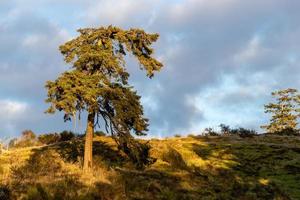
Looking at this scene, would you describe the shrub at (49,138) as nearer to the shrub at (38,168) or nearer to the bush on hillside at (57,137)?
the bush on hillside at (57,137)

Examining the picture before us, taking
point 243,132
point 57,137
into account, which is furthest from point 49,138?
point 243,132

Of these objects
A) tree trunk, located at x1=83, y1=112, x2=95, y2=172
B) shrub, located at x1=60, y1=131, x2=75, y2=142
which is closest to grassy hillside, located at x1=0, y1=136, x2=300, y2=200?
tree trunk, located at x1=83, y1=112, x2=95, y2=172

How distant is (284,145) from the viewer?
3691 centimetres

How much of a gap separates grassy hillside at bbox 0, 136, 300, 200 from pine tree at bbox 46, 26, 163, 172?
82.4 inches

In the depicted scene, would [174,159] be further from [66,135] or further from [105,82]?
[66,135]

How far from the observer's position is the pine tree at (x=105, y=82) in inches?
1052

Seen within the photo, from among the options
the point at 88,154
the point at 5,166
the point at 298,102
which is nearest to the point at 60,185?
the point at 88,154

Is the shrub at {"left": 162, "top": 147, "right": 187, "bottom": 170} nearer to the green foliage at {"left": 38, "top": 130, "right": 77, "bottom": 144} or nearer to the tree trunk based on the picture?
the tree trunk

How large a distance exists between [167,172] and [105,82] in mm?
5904

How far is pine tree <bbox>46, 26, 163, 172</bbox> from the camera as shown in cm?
2672

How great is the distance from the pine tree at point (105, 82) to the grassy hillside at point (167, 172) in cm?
209

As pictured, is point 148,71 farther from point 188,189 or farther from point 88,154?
point 188,189

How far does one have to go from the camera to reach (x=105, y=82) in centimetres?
2833

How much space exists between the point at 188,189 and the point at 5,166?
1102 centimetres
